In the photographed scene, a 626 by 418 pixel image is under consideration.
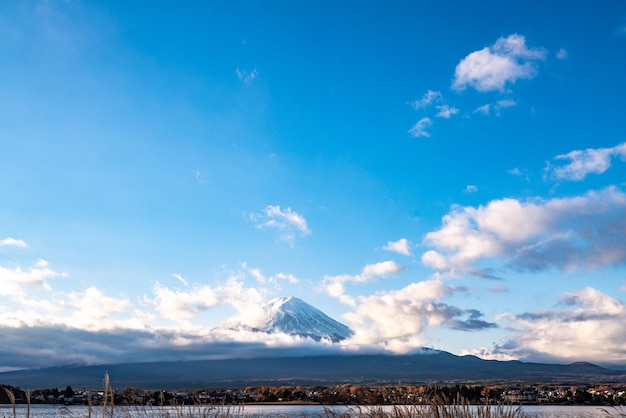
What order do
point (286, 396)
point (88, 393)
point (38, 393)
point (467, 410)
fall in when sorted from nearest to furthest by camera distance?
1. point (88, 393)
2. point (467, 410)
3. point (38, 393)
4. point (286, 396)

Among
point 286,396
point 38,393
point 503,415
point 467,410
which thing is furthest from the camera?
point 286,396

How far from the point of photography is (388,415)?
357 inches

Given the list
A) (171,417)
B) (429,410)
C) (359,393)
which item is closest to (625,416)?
(429,410)

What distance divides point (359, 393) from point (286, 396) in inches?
4956

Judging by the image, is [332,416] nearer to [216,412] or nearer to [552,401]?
[216,412]

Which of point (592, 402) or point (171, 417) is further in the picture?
point (592, 402)

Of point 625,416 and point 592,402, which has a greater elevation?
point 625,416

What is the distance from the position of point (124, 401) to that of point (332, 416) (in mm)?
3691

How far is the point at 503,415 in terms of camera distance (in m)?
8.09

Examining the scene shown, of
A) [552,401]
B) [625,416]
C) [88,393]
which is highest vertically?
[88,393]

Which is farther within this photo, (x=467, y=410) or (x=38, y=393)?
(x=38, y=393)

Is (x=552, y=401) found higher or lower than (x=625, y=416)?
lower

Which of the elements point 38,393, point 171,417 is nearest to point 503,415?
point 171,417

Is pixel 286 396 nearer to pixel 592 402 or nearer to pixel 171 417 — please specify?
pixel 592 402
